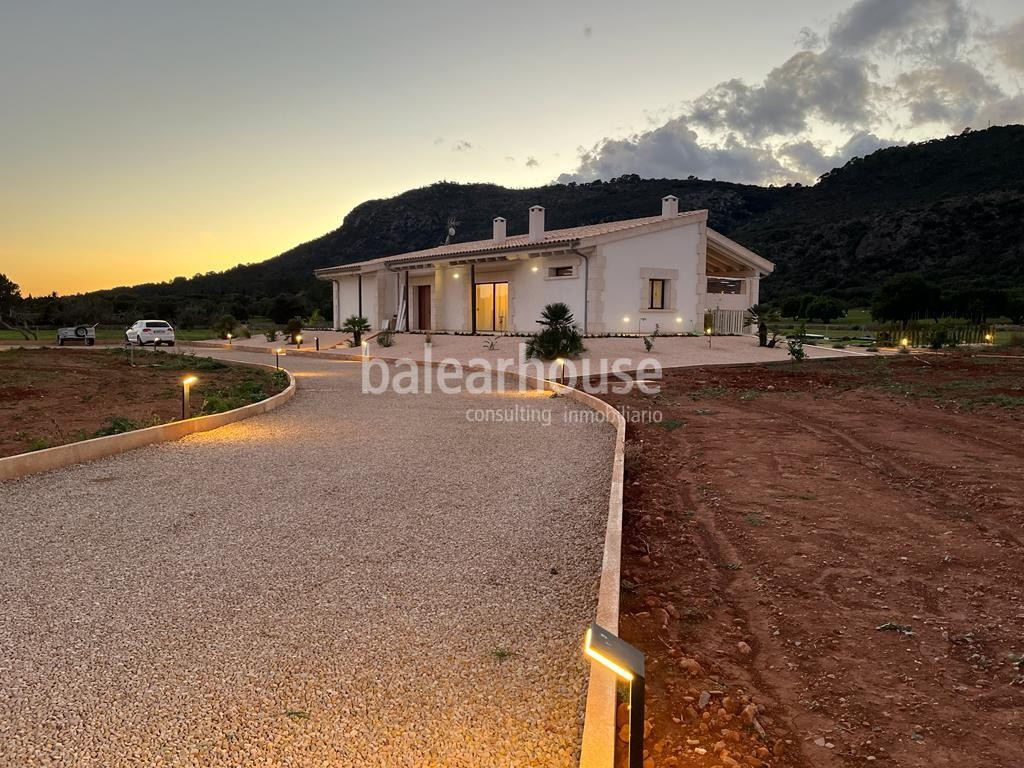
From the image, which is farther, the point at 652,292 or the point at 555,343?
the point at 652,292

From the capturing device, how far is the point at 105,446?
7.43 metres

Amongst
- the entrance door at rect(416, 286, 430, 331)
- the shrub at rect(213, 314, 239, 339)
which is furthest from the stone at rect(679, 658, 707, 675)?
the shrub at rect(213, 314, 239, 339)

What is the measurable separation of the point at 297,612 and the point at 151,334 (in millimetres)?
31648

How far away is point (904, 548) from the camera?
426cm

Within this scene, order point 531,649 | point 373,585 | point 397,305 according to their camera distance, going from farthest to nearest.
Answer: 1. point 397,305
2. point 373,585
3. point 531,649

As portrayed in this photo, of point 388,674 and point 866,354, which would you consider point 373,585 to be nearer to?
point 388,674

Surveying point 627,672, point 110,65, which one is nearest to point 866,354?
point 627,672

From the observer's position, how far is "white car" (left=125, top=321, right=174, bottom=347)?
98.4 feet

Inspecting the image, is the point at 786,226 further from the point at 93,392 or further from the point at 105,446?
the point at 105,446

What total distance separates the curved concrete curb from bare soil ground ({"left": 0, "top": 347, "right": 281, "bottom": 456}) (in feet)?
1.39

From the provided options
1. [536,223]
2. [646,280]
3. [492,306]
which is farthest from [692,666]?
[536,223]

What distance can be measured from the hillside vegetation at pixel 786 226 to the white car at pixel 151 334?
17.3m

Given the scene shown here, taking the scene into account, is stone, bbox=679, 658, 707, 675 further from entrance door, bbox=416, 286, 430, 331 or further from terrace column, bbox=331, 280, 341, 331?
terrace column, bbox=331, 280, 341, 331

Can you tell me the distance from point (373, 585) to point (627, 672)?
2.43 m
